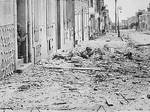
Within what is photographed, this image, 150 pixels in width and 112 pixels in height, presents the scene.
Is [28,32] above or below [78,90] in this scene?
above

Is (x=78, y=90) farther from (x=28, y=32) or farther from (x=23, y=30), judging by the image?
(x=28, y=32)

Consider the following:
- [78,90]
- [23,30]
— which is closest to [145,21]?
[23,30]

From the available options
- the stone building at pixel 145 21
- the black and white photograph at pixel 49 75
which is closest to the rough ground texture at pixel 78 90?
the black and white photograph at pixel 49 75

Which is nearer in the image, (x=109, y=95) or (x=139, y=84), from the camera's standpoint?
(x=109, y=95)

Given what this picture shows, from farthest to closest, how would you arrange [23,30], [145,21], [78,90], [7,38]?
[145,21], [23,30], [7,38], [78,90]

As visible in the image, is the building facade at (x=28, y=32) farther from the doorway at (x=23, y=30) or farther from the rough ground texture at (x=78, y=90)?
the rough ground texture at (x=78, y=90)

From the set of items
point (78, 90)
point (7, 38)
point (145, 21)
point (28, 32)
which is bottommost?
point (78, 90)

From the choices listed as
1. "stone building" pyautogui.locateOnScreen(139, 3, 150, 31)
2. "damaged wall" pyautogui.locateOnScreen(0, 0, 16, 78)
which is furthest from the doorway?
"stone building" pyautogui.locateOnScreen(139, 3, 150, 31)

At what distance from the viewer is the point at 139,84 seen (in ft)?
33.4

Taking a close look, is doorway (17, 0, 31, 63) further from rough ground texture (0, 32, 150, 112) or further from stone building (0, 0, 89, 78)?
rough ground texture (0, 32, 150, 112)

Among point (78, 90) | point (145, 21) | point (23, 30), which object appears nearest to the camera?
point (78, 90)

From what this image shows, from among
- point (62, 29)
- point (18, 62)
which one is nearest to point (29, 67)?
point (18, 62)

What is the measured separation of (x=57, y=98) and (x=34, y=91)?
1057 mm

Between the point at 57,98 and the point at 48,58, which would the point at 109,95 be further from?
the point at 48,58
